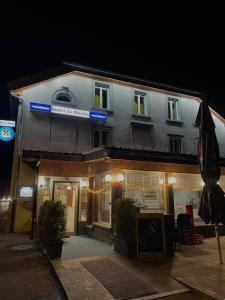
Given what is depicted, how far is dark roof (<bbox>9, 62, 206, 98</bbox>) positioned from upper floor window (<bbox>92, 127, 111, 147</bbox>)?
3.60m

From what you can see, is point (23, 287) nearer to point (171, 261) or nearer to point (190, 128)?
point (171, 261)

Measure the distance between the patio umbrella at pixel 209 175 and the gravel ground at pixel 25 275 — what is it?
13.2ft

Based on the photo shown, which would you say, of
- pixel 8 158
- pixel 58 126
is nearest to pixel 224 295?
pixel 58 126

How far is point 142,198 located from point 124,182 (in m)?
1.32

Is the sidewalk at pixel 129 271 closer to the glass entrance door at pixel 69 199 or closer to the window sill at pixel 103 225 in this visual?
the window sill at pixel 103 225

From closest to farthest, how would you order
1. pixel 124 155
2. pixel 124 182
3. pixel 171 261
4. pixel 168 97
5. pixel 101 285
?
1. pixel 101 285
2. pixel 171 261
3. pixel 124 155
4. pixel 124 182
5. pixel 168 97

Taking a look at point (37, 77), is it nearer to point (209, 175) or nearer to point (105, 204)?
point (105, 204)

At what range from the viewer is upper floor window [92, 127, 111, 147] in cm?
1367

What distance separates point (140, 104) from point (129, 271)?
1194 cm

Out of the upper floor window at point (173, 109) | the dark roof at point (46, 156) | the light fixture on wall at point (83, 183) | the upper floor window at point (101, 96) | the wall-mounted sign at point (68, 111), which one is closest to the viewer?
the dark roof at point (46, 156)

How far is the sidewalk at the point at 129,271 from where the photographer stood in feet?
13.6

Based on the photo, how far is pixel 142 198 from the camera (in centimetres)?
1005

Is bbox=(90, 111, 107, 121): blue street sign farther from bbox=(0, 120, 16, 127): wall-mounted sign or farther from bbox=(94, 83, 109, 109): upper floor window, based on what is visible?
bbox=(0, 120, 16, 127): wall-mounted sign

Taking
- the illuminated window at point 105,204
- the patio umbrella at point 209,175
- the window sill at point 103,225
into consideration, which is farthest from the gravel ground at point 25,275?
the patio umbrella at point 209,175
